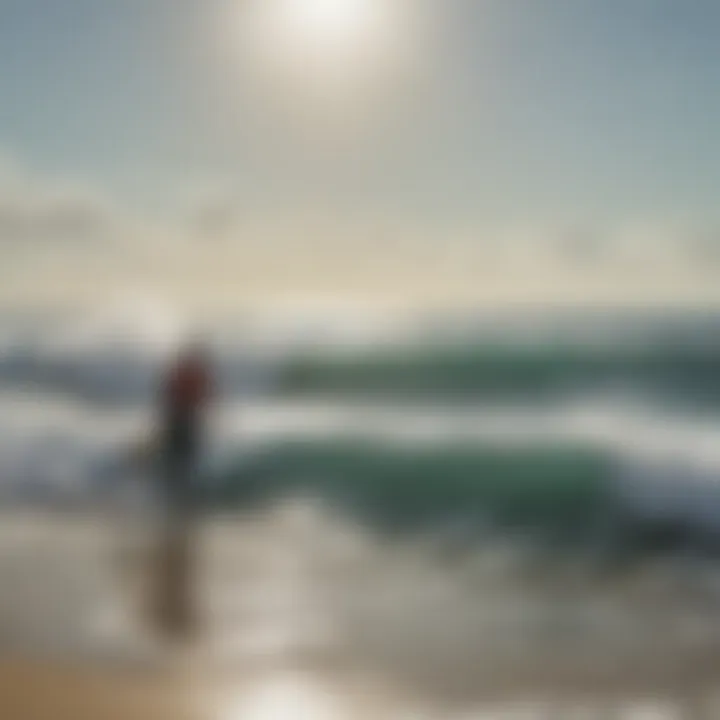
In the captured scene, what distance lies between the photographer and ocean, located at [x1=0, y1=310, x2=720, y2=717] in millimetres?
2652

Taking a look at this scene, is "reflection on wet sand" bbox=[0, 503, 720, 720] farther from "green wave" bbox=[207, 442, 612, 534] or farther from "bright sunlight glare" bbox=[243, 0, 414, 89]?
"bright sunlight glare" bbox=[243, 0, 414, 89]

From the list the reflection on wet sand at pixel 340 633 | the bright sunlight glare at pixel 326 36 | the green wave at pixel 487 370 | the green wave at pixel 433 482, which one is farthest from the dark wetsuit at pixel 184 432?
the green wave at pixel 487 370

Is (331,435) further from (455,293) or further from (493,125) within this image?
(493,125)

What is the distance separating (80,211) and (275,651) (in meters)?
1.69

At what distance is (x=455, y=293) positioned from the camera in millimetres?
4156

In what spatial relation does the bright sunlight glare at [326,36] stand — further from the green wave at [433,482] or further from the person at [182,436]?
the green wave at [433,482]

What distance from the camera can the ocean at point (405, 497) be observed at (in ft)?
8.70

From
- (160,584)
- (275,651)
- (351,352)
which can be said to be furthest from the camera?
(351,352)

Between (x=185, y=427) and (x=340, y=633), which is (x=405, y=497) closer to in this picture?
(x=185, y=427)

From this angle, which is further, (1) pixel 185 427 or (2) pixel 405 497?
(2) pixel 405 497

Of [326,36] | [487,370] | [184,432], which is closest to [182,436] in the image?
[184,432]

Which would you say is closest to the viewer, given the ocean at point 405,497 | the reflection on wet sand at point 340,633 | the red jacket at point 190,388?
the reflection on wet sand at point 340,633

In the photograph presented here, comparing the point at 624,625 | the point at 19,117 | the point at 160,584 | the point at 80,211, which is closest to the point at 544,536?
the point at 624,625

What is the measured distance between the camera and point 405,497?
4.02 m
